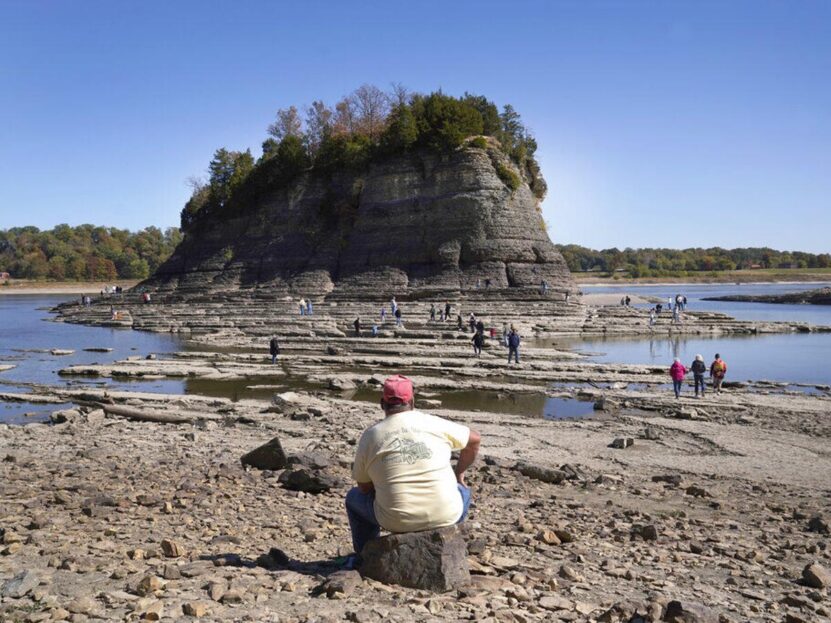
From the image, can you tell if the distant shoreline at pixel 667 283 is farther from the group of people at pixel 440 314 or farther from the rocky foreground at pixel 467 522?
the rocky foreground at pixel 467 522

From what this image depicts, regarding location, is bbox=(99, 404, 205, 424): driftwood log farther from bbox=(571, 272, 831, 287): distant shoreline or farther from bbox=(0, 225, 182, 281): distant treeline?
bbox=(571, 272, 831, 287): distant shoreline

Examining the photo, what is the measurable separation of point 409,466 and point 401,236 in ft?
181

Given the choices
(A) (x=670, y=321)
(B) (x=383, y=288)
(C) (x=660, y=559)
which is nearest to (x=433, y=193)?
(B) (x=383, y=288)

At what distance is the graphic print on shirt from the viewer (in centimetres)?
573

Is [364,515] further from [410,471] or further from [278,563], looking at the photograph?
[278,563]

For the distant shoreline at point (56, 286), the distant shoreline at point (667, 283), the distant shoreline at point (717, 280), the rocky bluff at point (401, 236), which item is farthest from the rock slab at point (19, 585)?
the distant shoreline at point (717, 280)

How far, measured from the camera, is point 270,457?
1138cm

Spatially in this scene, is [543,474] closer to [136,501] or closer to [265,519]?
[265,519]

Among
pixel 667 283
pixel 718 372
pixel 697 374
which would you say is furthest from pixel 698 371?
pixel 667 283

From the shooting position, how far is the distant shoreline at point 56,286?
142 meters

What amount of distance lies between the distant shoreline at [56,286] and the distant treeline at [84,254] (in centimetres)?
317

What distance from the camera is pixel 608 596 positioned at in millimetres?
6059

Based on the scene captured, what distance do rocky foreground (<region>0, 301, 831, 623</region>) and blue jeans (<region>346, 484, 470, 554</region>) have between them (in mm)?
425

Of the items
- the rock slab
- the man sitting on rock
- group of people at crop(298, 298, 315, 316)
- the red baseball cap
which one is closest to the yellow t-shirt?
the man sitting on rock
